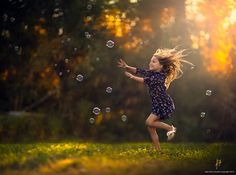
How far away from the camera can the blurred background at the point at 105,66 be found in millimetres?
19312

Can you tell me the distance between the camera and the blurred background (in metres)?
19.3

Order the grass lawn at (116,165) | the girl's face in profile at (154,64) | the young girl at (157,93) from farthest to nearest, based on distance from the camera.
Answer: the girl's face in profile at (154,64) < the young girl at (157,93) < the grass lawn at (116,165)

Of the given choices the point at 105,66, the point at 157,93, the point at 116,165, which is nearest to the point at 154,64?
the point at 157,93

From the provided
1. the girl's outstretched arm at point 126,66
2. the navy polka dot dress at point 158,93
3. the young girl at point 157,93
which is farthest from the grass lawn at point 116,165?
the girl's outstretched arm at point 126,66

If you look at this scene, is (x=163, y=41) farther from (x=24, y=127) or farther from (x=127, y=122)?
(x=24, y=127)

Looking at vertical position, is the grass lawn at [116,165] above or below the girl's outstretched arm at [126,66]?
below

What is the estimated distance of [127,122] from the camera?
22.9 meters

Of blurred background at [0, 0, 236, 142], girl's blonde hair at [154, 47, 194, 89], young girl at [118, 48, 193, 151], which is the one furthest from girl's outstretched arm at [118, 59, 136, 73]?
blurred background at [0, 0, 236, 142]

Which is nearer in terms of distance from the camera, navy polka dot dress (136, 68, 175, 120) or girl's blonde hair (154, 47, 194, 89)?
navy polka dot dress (136, 68, 175, 120)

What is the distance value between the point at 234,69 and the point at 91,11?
5.56 m

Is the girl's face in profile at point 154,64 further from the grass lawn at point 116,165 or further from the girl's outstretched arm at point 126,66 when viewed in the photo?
the grass lawn at point 116,165

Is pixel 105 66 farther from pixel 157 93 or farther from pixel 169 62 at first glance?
pixel 157 93

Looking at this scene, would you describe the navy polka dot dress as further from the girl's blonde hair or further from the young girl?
the girl's blonde hair

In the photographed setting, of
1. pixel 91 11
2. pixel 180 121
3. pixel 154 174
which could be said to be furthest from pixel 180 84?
pixel 154 174
